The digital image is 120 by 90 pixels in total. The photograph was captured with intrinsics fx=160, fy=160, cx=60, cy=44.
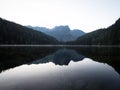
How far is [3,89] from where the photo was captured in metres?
17.4

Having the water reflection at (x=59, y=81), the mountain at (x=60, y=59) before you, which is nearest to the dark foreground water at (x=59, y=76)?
the water reflection at (x=59, y=81)

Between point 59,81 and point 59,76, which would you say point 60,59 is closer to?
point 59,76

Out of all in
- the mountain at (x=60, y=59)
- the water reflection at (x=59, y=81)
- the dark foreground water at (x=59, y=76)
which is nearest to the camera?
the water reflection at (x=59, y=81)

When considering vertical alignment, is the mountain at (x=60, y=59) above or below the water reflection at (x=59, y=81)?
below

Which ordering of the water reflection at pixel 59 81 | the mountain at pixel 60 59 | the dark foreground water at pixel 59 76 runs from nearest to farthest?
the water reflection at pixel 59 81
the dark foreground water at pixel 59 76
the mountain at pixel 60 59

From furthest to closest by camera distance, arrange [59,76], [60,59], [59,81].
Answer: [60,59] < [59,76] < [59,81]

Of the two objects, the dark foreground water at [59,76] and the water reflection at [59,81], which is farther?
the dark foreground water at [59,76]

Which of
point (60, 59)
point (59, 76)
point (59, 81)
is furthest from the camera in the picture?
point (60, 59)

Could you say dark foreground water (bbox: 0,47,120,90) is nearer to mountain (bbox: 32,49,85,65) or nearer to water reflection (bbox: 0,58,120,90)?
water reflection (bbox: 0,58,120,90)

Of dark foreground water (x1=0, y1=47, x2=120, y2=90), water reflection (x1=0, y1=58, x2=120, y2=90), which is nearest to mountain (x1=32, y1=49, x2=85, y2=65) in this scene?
dark foreground water (x1=0, y1=47, x2=120, y2=90)

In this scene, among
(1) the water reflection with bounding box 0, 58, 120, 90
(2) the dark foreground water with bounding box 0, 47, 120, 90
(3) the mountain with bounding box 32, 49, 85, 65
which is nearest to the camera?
(1) the water reflection with bounding box 0, 58, 120, 90

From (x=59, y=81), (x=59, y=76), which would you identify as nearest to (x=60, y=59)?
(x=59, y=76)

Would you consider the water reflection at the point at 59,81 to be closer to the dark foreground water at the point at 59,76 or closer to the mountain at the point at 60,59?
the dark foreground water at the point at 59,76

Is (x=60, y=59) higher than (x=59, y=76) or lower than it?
lower
